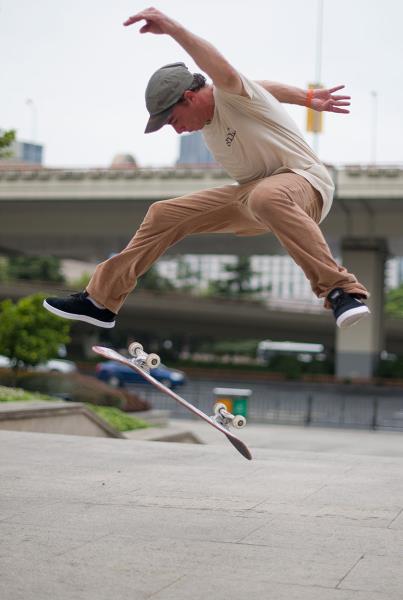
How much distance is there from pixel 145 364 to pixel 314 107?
6.99ft

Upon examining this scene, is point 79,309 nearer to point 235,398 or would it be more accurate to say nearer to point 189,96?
point 189,96

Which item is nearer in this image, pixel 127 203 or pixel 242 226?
pixel 242 226

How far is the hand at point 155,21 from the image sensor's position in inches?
189

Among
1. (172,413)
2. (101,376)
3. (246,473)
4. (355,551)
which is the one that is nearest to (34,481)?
(246,473)

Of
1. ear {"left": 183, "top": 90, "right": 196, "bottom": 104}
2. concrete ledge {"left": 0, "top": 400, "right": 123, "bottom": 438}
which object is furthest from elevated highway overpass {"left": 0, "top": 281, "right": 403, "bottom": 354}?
ear {"left": 183, "top": 90, "right": 196, "bottom": 104}

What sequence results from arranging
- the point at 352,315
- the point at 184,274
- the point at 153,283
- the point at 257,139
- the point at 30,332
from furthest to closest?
the point at 184,274 → the point at 153,283 → the point at 30,332 → the point at 257,139 → the point at 352,315

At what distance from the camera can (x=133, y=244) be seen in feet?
19.6

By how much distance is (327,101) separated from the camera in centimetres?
579

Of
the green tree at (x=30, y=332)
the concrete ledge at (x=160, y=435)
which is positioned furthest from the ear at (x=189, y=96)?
the green tree at (x=30, y=332)

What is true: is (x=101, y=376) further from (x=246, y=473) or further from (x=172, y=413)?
(x=246, y=473)

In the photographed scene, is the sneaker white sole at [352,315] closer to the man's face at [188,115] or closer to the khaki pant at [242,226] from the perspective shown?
the khaki pant at [242,226]

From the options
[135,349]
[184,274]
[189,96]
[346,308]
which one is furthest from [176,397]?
[184,274]

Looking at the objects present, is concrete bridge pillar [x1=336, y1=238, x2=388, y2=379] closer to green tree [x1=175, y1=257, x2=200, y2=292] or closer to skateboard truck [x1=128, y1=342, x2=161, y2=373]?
skateboard truck [x1=128, y1=342, x2=161, y2=373]

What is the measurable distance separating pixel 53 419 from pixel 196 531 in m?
11.0
